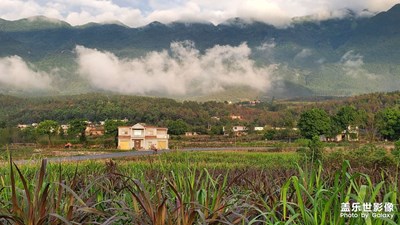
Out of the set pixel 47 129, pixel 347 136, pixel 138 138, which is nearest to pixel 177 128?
pixel 47 129

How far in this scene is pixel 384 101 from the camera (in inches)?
4309

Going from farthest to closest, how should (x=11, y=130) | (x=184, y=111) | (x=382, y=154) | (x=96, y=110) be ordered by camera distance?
1. (x=96, y=110)
2. (x=184, y=111)
3. (x=11, y=130)
4. (x=382, y=154)

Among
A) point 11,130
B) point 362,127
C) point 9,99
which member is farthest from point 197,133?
point 9,99

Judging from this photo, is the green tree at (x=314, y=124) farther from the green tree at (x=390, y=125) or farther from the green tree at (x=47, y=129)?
the green tree at (x=47, y=129)

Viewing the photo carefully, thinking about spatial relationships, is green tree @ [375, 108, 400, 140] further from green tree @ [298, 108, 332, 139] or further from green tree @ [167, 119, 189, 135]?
green tree @ [167, 119, 189, 135]

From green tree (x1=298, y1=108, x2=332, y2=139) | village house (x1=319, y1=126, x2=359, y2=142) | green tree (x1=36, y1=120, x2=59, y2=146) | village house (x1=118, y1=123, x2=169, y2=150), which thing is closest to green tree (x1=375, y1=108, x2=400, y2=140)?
village house (x1=319, y1=126, x2=359, y2=142)

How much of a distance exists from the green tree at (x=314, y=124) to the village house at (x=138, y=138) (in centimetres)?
2342

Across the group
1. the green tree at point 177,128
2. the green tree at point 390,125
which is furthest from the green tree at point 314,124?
the green tree at point 177,128

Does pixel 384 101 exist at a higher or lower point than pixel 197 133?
higher

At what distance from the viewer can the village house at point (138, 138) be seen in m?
61.9

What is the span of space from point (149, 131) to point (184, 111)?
175ft

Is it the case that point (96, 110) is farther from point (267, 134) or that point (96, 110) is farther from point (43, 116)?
point (267, 134)

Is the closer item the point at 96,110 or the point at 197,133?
the point at 197,133

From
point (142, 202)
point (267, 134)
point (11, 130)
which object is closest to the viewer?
point (142, 202)
